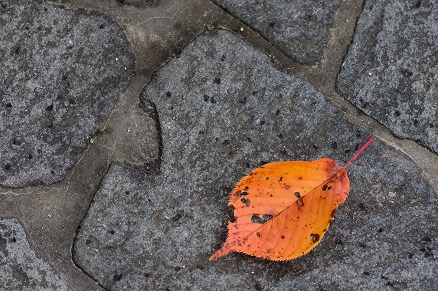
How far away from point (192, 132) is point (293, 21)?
51 cm

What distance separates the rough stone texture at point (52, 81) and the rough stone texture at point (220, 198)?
156 mm

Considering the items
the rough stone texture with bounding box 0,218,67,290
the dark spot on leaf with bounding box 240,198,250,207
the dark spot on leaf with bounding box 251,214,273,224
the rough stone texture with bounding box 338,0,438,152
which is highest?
the rough stone texture with bounding box 338,0,438,152

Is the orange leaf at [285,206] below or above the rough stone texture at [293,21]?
below

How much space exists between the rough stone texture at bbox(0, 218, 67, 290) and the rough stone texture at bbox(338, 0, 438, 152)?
1186 millimetres

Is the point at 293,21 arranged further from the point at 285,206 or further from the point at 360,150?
the point at 285,206

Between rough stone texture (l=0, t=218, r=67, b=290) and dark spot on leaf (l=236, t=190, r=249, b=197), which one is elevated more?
dark spot on leaf (l=236, t=190, r=249, b=197)

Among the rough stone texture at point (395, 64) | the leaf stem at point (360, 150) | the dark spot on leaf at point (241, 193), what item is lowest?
the dark spot on leaf at point (241, 193)

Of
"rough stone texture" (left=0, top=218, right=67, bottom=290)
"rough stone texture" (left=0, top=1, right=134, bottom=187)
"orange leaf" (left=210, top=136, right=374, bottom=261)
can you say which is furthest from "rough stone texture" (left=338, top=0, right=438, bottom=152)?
"rough stone texture" (left=0, top=218, right=67, bottom=290)

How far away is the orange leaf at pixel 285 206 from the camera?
5.82ft

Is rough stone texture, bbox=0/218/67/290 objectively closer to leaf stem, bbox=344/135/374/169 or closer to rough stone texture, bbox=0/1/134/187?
rough stone texture, bbox=0/1/134/187

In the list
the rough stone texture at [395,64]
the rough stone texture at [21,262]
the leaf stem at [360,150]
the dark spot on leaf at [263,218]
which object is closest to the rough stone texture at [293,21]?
the rough stone texture at [395,64]

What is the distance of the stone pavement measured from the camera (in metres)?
1.83

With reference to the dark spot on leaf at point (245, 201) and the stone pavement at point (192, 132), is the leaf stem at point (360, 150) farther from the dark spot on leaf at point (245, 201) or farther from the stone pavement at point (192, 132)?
the dark spot on leaf at point (245, 201)

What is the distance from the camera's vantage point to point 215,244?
6.03ft
